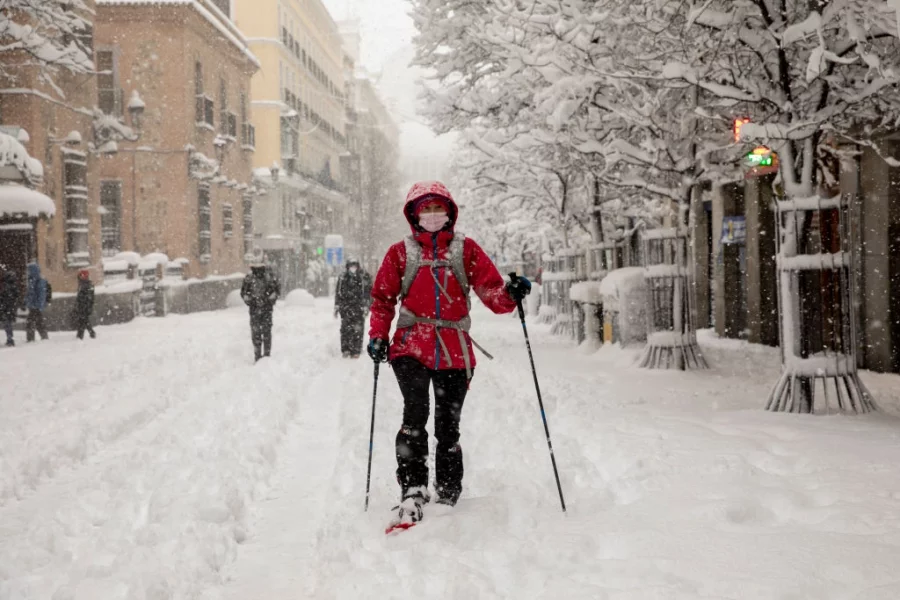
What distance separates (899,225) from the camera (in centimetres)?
1223

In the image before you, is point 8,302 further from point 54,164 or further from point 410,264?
point 410,264

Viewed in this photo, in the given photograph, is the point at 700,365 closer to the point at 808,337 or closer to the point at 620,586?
the point at 808,337

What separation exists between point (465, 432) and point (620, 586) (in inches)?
150

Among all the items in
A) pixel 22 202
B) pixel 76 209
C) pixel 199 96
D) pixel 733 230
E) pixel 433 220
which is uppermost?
pixel 199 96

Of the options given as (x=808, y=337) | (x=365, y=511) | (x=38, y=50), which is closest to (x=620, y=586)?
(x=365, y=511)

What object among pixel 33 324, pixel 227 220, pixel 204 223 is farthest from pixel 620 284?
pixel 227 220

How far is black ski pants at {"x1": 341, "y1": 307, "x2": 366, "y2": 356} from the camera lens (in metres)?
15.0

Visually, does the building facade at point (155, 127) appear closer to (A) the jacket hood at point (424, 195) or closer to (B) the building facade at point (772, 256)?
(B) the building facade at point (772, 256)

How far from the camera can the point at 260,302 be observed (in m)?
14.6

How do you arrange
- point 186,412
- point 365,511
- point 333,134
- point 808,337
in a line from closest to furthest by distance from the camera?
point 365,511 → point 808,337 → point 186,412 → point 333,134

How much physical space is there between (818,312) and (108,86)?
28.6 m

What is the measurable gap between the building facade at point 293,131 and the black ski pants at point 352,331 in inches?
1204

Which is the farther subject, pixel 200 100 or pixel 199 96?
pixel 200 100

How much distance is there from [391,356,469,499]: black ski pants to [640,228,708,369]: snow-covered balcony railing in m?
7.84
